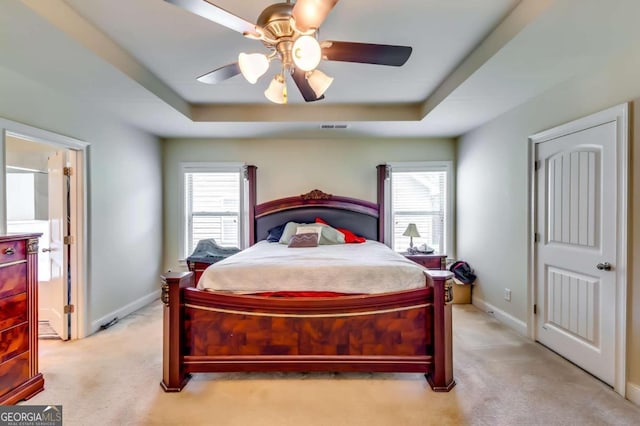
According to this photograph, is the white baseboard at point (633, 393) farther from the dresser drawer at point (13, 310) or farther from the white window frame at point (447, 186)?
the dresser drawer at point (13, 310)

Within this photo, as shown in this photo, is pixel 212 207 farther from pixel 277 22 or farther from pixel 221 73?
pixel 277 22

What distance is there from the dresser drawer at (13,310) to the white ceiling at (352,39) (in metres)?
1.75

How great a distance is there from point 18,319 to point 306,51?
2.67 metres

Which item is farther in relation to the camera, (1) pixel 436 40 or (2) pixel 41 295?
(2) pixel 41 295

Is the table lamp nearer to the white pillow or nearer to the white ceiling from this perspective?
the white pillow

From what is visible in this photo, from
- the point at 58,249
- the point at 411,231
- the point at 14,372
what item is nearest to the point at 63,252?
the point at 58,249

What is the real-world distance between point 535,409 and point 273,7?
296 cm

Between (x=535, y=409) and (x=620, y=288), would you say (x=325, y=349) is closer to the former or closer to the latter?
(x=535, y=409)

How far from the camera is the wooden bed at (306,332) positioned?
2.30 meters

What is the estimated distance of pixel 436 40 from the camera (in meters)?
2.44

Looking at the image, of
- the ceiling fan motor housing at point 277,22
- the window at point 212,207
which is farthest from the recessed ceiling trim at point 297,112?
the ceiling fan motor housing at point 277,22

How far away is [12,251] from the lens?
7.06ft

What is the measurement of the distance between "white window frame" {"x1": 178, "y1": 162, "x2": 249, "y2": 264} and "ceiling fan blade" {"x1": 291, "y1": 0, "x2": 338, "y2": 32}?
11.3 ft

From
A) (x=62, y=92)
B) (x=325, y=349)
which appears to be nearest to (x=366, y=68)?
(x=325, y=349)
